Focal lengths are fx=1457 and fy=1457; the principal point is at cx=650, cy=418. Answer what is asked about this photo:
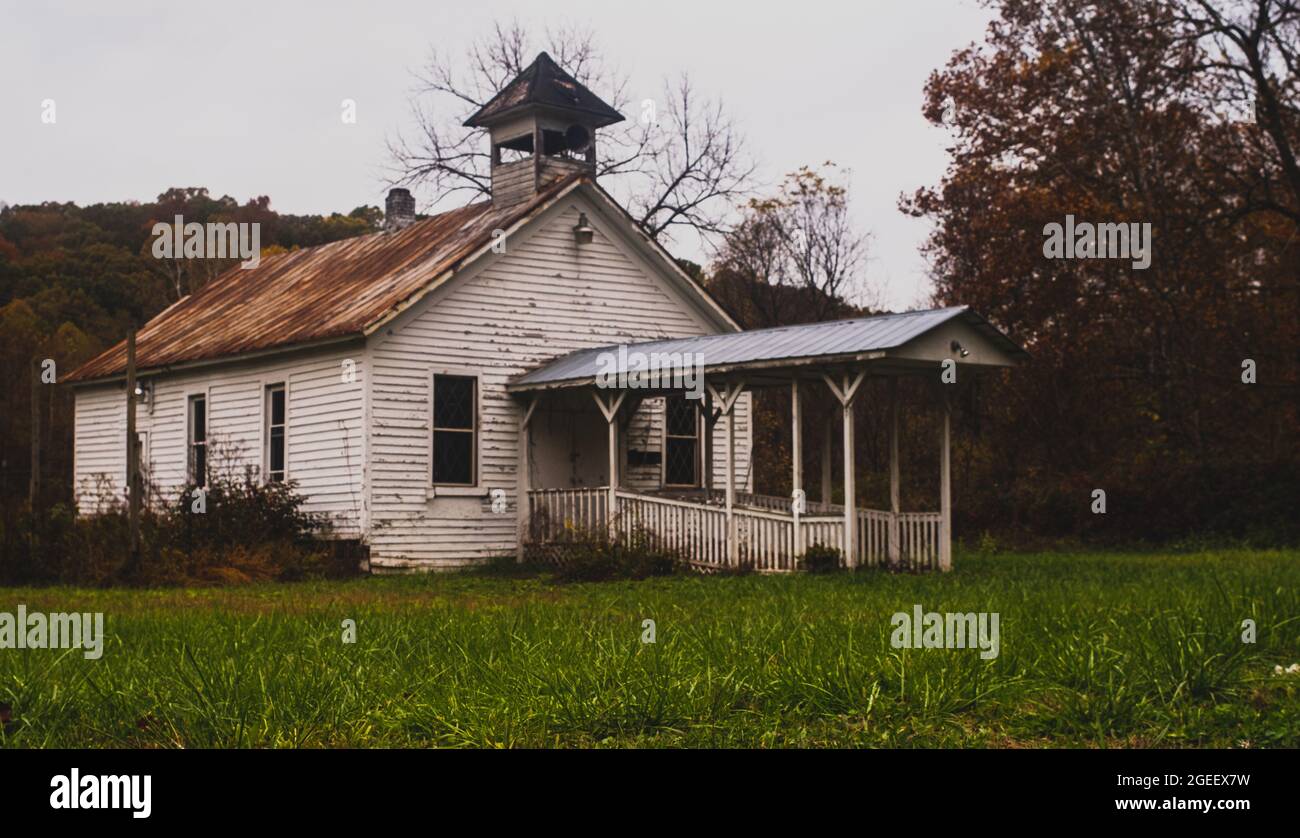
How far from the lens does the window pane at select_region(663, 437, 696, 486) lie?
85.7ft

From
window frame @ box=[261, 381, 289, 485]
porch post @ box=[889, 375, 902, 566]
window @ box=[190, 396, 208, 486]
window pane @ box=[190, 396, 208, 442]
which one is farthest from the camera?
window pane @ box=[190, 396, 208, 442]

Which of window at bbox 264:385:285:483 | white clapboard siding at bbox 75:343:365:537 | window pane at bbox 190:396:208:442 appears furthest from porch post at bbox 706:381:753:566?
window pane at bbox 190:396:208:442

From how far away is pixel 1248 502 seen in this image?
27.9m

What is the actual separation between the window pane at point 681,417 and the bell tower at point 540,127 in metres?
4.46

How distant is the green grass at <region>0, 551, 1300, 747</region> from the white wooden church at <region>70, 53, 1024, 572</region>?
9281 millimetres

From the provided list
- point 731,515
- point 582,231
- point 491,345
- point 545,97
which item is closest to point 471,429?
point 491,345

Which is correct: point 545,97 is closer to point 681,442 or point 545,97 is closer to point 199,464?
point 681,442

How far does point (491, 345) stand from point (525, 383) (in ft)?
3.36

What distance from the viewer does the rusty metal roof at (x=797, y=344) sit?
61.9 ft

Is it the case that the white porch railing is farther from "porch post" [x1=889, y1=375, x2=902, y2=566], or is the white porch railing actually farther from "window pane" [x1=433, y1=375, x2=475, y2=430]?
"window pane" [x1=433, y1=375, x2=475, y2=430]

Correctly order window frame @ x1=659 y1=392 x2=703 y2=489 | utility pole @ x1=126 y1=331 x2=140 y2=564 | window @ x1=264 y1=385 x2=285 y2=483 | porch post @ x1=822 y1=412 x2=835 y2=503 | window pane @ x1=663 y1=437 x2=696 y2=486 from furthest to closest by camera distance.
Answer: window pane @ x1=663 y1=437 x2=696 y2=486 → window frame @ x1=659 y1=392 x2=703 y2=489 → window @ x1=264 y1=385 x2=285 y2=483 → porch post @ x1=822 y1=412 x2=835 y2=503 → utility pole @ x1=126 y1=331 x2=140 y2=564

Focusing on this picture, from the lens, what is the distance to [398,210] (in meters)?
30.0

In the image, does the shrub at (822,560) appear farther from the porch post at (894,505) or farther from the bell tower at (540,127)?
the bell tower at (540,127)
